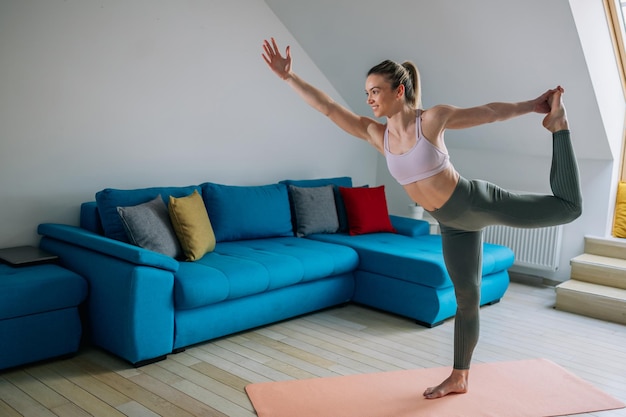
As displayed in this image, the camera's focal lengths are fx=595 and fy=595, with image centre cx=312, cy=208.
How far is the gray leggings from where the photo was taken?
2.48m

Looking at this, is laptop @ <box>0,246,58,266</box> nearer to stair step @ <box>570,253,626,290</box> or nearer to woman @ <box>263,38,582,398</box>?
woman @ <box>263,38,582,398</box>

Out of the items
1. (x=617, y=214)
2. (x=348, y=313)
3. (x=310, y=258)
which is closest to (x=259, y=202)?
(x=310, y=258)

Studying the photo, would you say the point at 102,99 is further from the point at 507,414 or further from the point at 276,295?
the point at 507,414

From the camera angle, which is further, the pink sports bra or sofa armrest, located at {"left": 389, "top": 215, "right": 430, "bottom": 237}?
sofa armrest, located at {"left": 389, "top": 215, "right": 430, "bottom": 237}

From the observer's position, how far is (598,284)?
472 cm

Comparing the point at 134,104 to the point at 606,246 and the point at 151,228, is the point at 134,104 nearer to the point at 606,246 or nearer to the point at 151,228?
the point at 151,228

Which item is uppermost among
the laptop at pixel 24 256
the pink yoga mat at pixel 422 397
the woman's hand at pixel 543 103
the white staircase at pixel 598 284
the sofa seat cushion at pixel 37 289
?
the woman's hand at pixel 543 103

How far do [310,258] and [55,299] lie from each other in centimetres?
158

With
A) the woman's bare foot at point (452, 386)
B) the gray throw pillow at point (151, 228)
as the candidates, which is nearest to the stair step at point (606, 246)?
the woman's bare foot at point (452, 386)

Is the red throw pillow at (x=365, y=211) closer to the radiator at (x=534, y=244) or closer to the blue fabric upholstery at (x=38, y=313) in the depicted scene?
the radiator at (x=534, y=244)

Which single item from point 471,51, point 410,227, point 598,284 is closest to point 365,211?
point 410,227

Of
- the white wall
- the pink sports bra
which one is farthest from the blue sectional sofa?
the pink sports bra

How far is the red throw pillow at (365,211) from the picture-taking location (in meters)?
4.77

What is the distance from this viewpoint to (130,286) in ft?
9.60
